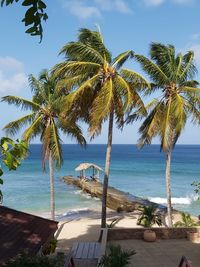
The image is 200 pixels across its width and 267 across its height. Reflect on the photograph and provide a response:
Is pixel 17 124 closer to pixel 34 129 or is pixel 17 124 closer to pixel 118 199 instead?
pixel 34 129

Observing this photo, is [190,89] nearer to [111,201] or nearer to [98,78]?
[98,78]

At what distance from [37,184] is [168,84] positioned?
3978cm

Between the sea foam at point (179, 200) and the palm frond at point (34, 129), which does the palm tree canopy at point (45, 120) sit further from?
the sea foam at point (179, 200)

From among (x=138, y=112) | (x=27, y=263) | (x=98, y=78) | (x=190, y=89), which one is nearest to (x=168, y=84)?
(x=190, y=89)

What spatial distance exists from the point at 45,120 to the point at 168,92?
23.2 feet

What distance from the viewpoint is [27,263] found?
6691mm

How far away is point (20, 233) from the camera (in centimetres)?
1053

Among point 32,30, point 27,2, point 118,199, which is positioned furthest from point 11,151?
point 118,199

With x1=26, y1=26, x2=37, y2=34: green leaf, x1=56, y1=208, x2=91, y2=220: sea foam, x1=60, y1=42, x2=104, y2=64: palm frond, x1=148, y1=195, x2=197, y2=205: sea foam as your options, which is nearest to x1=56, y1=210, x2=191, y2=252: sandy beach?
x1=56, y1=208, x2=91, y2=220: sea foam

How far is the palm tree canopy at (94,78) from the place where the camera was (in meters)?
17.0

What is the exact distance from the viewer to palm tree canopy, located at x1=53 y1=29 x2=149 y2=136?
17000mm

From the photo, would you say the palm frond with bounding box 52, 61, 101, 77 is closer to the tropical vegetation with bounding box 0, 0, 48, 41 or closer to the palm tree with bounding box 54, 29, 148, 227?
the palm tree with bounding box 54, 29, 148, 227

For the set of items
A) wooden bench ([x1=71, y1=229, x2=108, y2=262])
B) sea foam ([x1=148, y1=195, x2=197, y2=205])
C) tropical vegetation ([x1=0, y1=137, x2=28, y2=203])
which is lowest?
sea foam ([x1=148, y1=195, x2=197, y2=205])

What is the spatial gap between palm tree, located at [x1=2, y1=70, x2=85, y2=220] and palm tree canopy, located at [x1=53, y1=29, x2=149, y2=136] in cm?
208
